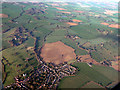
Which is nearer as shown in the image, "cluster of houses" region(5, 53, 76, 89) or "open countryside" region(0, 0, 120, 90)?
"cluster of houses" region(5, 53, 76, 89)

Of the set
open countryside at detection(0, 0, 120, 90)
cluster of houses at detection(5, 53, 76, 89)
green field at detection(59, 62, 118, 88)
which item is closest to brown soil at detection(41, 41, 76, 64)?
open countryside at detection(0, 0, 120, 90)

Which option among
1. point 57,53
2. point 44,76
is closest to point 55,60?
point 57,53

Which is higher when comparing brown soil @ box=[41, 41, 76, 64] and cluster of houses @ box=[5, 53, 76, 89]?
brown soil @ box=[41, 41, 76, 64]

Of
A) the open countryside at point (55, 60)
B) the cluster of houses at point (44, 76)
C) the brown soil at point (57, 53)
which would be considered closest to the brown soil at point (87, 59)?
the open countryside at point (55, 60)

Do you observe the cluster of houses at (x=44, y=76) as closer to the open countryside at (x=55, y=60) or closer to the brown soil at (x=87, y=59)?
the open countryside at (x=55, y=60)

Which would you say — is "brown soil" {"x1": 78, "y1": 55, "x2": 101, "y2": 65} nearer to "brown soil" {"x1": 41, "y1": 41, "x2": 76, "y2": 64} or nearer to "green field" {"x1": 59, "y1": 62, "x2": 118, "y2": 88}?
"green field" {"x1": 59, "y1": 62, "x2": 118, "y2": 88}

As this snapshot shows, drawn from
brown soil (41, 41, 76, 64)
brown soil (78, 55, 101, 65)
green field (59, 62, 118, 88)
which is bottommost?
green field (59, 62, 118, 88)

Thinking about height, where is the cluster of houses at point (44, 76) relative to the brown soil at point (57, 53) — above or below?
below

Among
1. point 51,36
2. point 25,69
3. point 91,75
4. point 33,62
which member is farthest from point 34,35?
point 91,75

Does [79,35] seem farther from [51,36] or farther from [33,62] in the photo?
[33,62]

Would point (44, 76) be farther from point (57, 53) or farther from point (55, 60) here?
point (57, 53)
